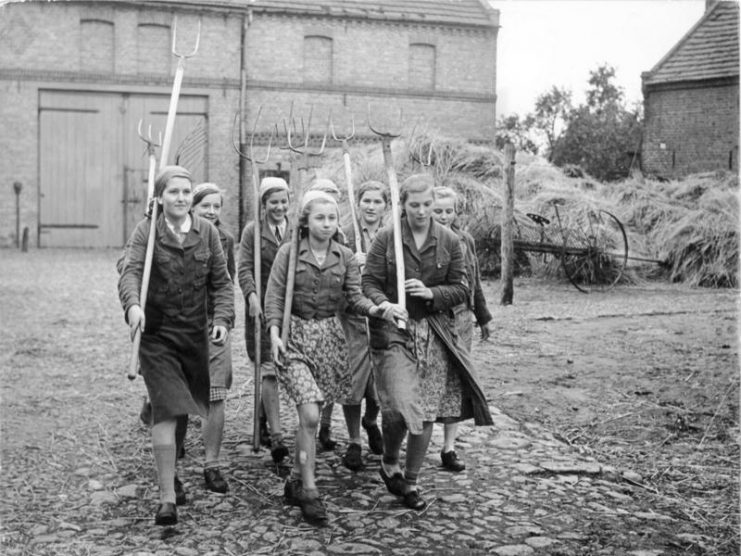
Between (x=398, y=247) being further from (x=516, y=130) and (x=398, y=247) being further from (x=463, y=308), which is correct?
(x=516, y=130)

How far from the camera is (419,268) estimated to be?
14.9 feet

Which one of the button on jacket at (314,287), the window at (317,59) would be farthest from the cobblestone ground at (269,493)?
the window at (317,59)

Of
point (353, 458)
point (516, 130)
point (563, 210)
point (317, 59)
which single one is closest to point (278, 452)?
point (353, 458)

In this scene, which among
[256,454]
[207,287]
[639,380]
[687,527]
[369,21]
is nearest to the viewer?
[687,527]

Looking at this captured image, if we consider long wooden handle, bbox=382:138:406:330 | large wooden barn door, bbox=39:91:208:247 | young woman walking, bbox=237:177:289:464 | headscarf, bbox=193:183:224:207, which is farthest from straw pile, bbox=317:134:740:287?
long wooden handle, bbox=382:138:406:330

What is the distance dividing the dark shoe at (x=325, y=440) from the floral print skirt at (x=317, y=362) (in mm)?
870

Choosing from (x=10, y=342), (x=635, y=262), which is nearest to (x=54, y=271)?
(x=10, y=342)

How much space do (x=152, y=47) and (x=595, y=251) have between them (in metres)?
13.6

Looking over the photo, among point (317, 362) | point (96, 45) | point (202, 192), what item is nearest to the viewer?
point (317, 362)

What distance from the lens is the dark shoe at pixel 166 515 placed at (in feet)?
13.1

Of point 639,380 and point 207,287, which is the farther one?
point 639,380

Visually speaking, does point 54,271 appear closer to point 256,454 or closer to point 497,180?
point 497,180

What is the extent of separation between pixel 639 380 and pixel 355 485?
3.81 meters

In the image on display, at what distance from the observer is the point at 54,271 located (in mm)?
16250
